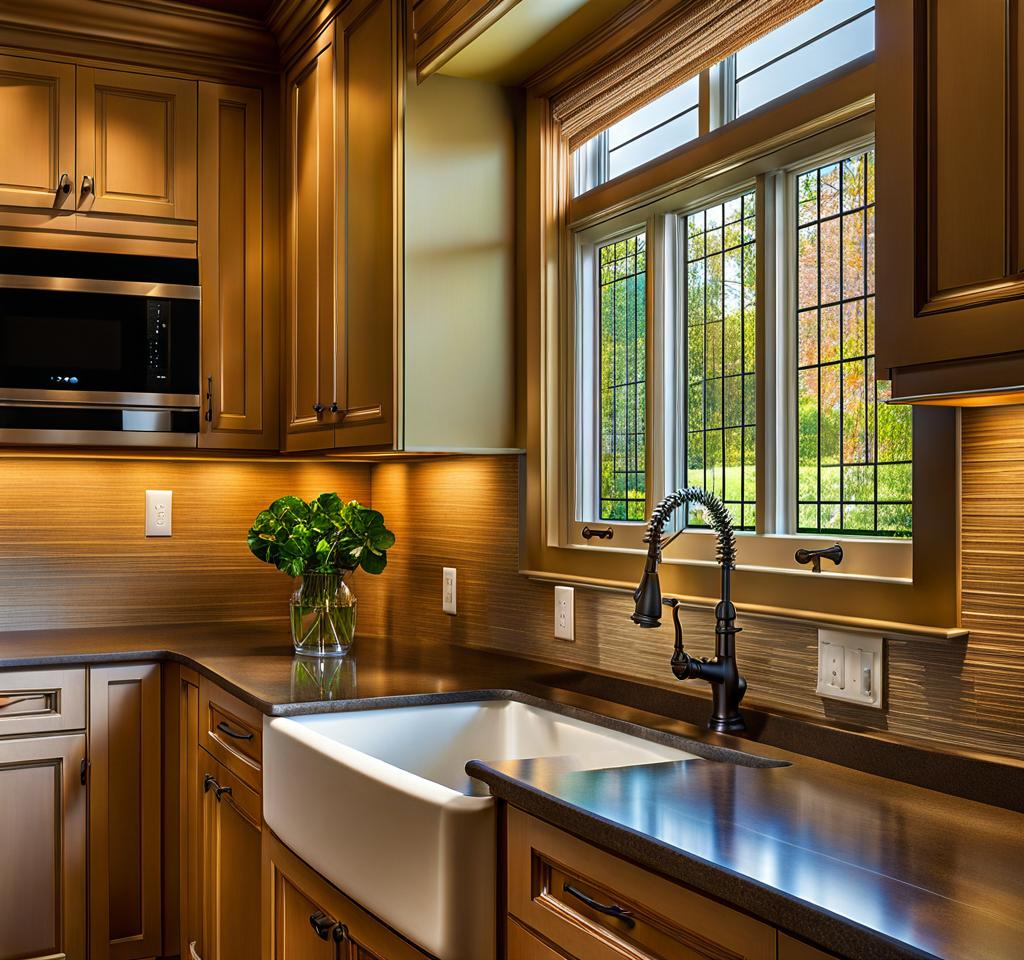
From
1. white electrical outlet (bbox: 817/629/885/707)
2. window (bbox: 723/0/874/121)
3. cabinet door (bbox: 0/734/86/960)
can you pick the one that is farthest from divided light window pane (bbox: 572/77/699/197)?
cabinet door (bbox: 0/734/86/960)

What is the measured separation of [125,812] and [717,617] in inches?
69.6

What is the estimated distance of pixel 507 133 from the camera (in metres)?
2.64

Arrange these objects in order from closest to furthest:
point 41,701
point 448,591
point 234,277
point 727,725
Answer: point 727,725
point 41,701
point 448,591
point 234,277

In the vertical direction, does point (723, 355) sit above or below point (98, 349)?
below

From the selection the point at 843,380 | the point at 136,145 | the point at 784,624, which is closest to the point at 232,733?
the point at 784,624

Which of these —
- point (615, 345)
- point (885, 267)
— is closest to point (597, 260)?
point (615, 345)

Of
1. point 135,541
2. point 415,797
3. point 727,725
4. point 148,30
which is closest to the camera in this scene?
point 415,797

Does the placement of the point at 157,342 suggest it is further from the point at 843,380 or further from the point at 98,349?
the point at 843,380

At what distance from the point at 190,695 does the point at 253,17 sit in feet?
6.34

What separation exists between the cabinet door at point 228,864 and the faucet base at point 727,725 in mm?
939

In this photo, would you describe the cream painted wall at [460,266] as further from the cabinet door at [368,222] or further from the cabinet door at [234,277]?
the cabinet door at [234,277]

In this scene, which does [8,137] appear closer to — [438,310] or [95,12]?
[95,12]

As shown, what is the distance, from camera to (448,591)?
2.94m

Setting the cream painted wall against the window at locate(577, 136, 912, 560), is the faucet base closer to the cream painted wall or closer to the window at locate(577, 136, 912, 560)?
the window at locate(577, 136, 912, 560)
